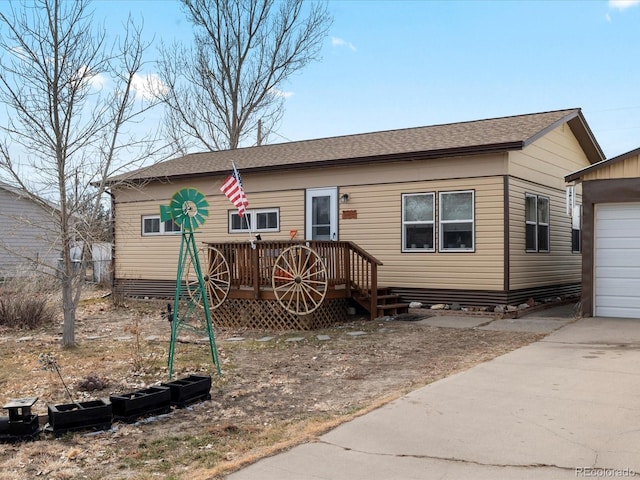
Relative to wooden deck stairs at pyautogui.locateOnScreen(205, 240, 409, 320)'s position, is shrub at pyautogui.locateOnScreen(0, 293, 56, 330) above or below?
below

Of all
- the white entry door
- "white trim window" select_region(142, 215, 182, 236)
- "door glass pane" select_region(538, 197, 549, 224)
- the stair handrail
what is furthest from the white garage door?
"white trim window" select_region(142, 215, 182, 236)

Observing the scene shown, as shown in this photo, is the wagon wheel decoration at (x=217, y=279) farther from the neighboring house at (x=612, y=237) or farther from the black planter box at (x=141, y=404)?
the neighboring house at (x=612, y=237)

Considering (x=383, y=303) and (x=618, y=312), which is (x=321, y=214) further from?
(x=618, y=312)

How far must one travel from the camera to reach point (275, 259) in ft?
38.0

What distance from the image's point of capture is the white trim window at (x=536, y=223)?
13.0 meters

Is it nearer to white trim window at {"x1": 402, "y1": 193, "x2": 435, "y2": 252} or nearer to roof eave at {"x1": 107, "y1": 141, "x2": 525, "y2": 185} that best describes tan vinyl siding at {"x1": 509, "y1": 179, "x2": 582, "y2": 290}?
roof eave at {"x1": 107, "y1": 141, "x2": 525, "y2": 185}

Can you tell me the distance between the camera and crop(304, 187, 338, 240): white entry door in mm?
14047

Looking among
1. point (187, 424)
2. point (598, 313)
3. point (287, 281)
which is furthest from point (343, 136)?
point (187, 424)

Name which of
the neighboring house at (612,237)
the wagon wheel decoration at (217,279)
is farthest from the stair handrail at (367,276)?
the neighboring house at (612,237)

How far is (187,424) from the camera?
557 cm

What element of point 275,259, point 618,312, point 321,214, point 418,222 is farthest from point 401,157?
point 618,312

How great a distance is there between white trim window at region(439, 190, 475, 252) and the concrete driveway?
5354 millimetres

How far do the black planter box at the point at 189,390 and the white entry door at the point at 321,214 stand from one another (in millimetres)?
7922

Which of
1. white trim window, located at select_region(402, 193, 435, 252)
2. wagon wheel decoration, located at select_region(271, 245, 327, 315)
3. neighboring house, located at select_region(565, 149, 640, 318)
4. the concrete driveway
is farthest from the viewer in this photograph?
white trim window, located at select_region(402, 193, 435, 252)
